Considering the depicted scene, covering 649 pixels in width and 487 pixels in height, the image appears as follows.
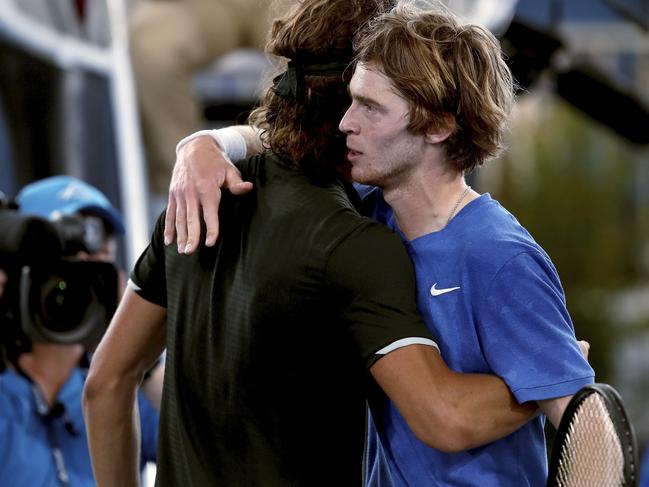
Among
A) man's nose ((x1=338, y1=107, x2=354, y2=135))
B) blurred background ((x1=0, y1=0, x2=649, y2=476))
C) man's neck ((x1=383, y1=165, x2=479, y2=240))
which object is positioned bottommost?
blurred background ((x1=0, y1=0, x2=649, y2=476))

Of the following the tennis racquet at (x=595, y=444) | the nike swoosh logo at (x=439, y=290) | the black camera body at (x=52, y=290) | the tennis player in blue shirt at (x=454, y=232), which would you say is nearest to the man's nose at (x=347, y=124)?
the tennis player in blue shirt at (x=454, y=232)

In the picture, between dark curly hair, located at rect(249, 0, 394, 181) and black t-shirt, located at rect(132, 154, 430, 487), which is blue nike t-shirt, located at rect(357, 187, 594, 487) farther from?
dark curly hair, located at rect(249, 0, 394, 181)

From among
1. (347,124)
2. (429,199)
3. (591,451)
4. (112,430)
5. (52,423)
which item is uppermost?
(347,124)

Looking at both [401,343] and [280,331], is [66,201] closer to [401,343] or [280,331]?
[280,331]

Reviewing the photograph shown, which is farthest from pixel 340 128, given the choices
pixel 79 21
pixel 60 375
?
pixel 79 21

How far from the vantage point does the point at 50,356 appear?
94.9 inches

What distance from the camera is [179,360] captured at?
5.47ft

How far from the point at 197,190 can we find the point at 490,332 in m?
0.46

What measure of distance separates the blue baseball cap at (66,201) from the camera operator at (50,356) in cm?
11

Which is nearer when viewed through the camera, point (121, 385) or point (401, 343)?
point (401, 343)

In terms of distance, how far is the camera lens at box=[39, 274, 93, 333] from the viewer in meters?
2.26

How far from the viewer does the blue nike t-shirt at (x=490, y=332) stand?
1505mm

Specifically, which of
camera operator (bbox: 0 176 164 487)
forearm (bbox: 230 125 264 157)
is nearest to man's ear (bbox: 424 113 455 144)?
forearm (bbox: 230 125 264 157)

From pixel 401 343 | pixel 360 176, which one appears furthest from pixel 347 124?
pixel 401 343
